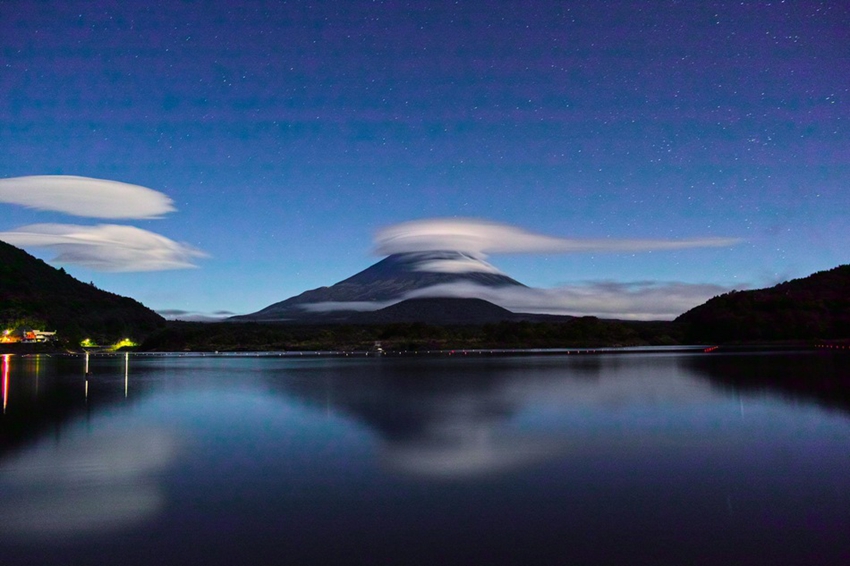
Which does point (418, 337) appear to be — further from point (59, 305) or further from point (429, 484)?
point (429, 484)

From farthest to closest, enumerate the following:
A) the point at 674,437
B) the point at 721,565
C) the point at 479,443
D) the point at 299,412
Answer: the point at 299,412 < the point at 674,437 < the point at 479,443 < the point at 721,565

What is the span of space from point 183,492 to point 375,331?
5997 inches

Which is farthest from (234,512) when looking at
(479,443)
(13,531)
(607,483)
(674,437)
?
(674,437)

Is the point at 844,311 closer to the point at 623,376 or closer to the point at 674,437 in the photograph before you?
the point at 623,376

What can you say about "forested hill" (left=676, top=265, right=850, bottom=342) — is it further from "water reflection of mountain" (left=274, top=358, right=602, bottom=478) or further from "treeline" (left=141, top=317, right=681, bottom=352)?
"water reflection of mountain" (left=274, top=358, right=602, bottom=478)

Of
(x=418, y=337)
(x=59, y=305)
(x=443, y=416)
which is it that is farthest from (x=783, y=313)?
(x=59, y=305)

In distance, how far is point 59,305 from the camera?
16938 centimetres

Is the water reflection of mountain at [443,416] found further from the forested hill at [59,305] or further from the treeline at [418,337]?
the forested hill at [59,305]

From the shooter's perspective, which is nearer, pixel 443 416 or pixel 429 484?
pixel 429 484

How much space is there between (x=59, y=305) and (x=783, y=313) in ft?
592

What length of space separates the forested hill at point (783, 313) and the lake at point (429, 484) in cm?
13429

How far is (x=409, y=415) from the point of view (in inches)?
818

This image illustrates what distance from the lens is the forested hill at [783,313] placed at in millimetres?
138875

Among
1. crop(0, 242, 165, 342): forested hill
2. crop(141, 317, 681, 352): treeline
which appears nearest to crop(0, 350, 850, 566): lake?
crop(141, 317, 681, 352): treeline
